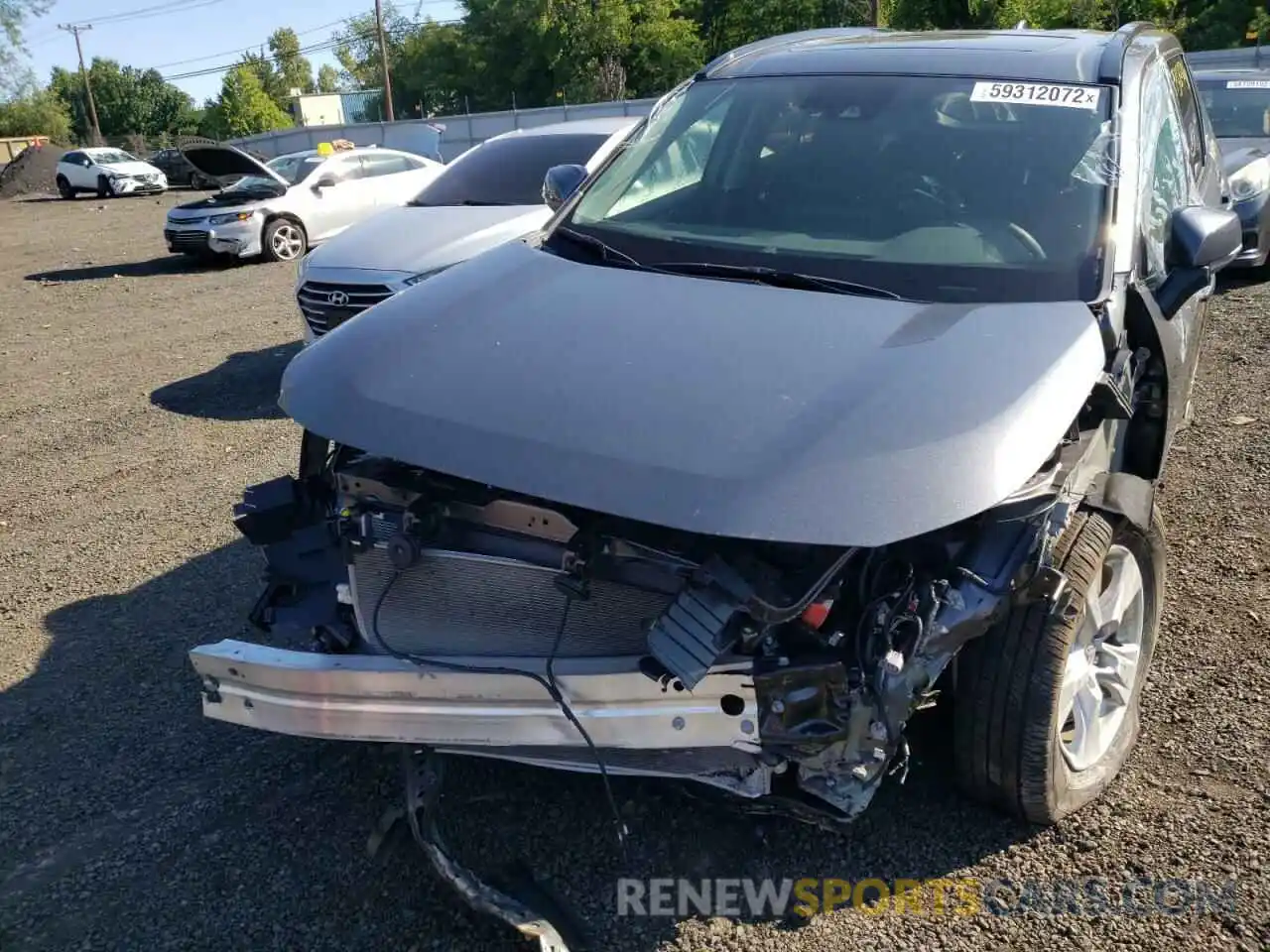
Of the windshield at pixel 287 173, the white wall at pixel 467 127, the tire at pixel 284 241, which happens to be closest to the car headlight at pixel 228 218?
the tire at pixel 284 241

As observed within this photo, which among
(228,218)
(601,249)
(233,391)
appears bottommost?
(233,391)

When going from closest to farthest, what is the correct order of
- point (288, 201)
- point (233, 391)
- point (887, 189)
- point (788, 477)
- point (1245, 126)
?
point (788, 477)
point (887, 189)
point (233, 391)
point (1245, 126)
point (288, 201)

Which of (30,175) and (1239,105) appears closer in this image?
(1239,105)

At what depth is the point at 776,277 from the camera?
308cm

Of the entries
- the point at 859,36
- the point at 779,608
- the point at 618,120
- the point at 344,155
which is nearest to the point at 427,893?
the point at 779,608

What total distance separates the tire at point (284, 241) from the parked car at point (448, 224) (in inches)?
259

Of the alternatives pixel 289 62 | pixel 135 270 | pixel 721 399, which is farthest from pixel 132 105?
pixel 721 399

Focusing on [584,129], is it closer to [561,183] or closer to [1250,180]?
[561,183]

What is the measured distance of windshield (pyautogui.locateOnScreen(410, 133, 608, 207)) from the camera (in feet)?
26.7

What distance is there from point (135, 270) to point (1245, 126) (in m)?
14.2

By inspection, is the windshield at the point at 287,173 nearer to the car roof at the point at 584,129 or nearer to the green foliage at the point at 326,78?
the car roof at the point at 584,129

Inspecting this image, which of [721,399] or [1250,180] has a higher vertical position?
[1250,180]

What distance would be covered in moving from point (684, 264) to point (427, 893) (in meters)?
1.93

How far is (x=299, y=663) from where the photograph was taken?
98.5 inches
